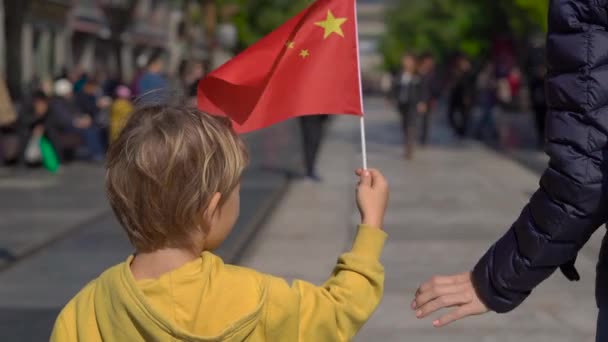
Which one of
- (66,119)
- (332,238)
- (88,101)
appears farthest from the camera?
(88,101)

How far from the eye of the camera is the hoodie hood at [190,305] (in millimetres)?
2385

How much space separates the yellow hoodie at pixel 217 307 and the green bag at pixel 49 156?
1516cm

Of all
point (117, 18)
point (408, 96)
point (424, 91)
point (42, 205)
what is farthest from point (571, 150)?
point (117, 18)

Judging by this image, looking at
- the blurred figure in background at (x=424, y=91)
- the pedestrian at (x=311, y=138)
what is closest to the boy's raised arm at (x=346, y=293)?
the pedestrian at (x=311, y=138)

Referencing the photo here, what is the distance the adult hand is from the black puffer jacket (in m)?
0.18

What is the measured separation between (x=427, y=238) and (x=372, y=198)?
768 cm

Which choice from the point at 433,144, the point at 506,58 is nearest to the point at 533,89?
the point at 433,144

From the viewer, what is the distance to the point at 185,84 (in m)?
23.8

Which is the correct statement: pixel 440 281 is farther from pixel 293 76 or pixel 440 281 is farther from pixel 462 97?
pixel 462 97

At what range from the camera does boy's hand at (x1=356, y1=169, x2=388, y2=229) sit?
2600mm

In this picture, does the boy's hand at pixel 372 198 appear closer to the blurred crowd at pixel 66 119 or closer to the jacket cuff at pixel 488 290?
the jacket cuff at pixel 488 290

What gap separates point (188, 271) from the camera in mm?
2416

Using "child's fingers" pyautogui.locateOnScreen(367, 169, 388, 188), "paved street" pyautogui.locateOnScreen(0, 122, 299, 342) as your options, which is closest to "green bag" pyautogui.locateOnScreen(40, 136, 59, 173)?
"paved street" pyautogui.locateOnScreen(0, 122, 299, 342)

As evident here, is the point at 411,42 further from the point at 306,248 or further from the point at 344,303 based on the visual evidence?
the point at 344,303
